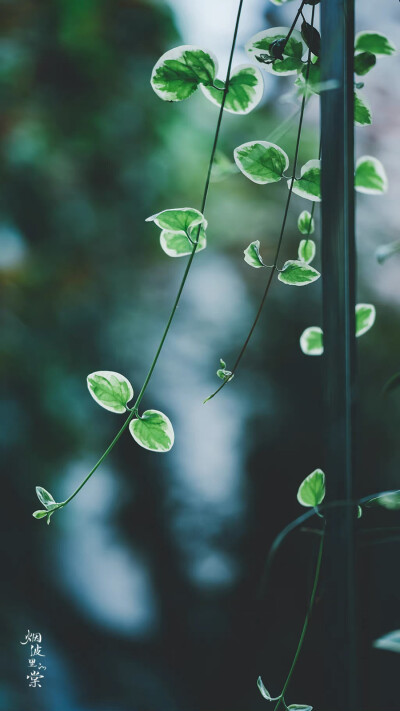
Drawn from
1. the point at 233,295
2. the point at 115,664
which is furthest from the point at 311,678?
the point at 233,295

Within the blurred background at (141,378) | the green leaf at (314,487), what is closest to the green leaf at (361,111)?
the green leaf at (314,487)

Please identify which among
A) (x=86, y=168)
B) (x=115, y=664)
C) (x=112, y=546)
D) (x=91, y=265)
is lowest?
(x=115, y=664)

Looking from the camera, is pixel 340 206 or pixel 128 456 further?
pixel 128 456

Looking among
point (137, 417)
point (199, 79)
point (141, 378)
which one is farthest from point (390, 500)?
point (141, 378)

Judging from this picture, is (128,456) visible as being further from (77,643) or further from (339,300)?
(339,300)

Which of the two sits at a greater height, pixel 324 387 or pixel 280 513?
pixel 324 387

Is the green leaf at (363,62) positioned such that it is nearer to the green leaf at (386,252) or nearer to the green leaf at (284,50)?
the green leaf at (284,50)

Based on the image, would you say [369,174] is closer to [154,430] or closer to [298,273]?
[298,273]
